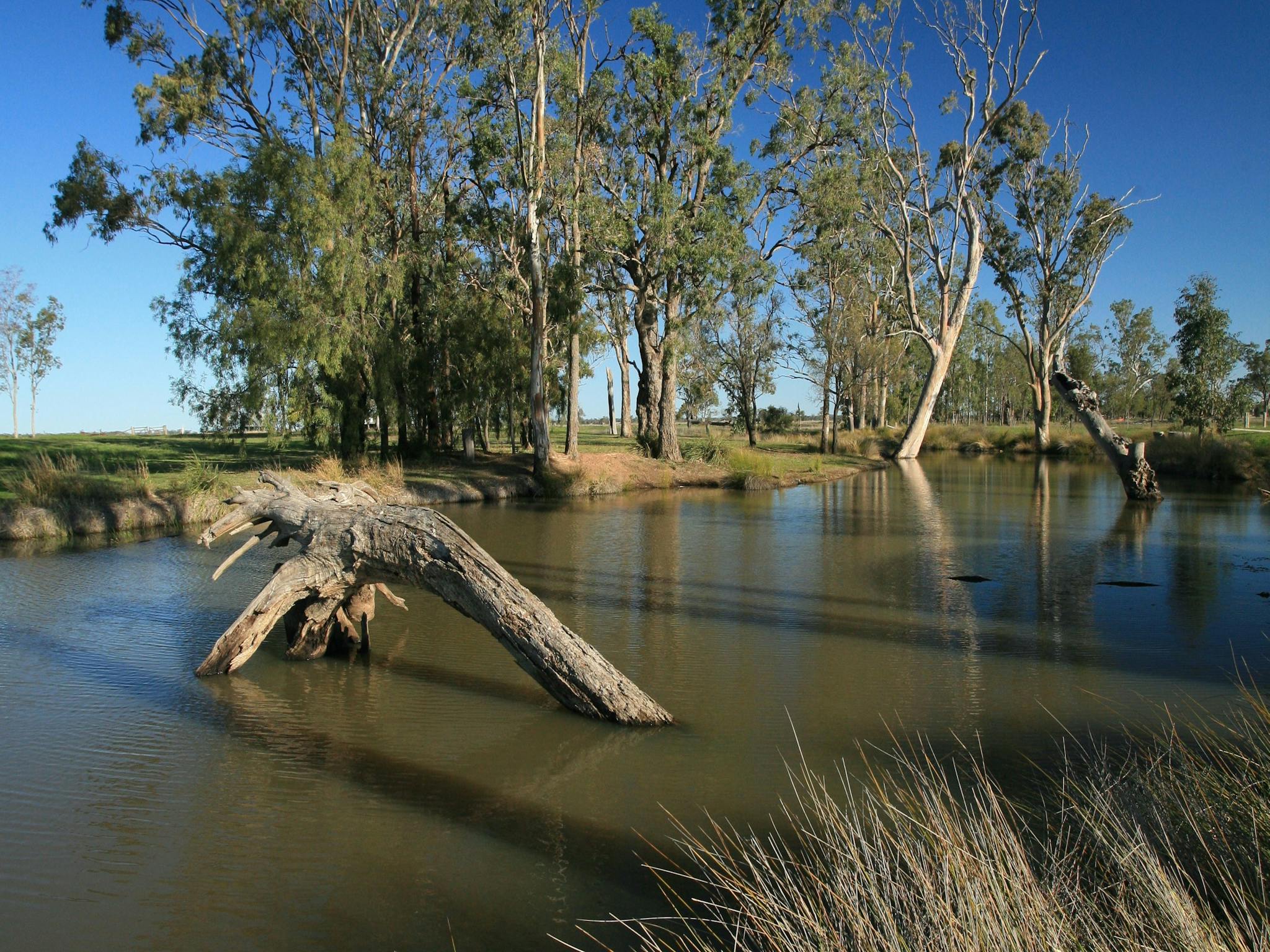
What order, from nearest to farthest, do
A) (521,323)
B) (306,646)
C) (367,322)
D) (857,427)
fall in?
(306,646) < (367,322) < (521,323) < (857,427)

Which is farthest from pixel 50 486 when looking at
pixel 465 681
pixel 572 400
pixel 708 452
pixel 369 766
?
pixel 708 452

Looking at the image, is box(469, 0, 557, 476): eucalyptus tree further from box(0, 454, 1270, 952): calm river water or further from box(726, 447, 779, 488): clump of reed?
box(0, 454, 1270, 952): calm river water

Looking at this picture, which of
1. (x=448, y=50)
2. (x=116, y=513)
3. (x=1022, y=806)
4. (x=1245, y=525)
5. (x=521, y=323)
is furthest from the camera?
(x=521, y=323)

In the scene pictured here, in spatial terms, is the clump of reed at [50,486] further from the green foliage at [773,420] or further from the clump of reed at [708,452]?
the green foliage at [773,420]

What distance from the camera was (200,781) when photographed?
555 centimetres

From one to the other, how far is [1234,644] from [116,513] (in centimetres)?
1774

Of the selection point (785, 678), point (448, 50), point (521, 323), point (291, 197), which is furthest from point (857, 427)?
point (785, 678)

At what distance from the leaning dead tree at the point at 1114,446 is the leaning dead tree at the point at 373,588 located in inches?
788

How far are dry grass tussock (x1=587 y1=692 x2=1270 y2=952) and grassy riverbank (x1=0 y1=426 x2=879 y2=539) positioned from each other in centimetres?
736

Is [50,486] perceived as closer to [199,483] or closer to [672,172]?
[199,483]

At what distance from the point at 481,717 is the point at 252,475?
54.1 ft

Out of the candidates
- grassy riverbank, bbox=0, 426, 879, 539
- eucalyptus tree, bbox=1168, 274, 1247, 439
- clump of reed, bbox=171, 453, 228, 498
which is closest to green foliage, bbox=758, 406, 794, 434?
grassy riverbank, bbox=0, 426, 879, 539

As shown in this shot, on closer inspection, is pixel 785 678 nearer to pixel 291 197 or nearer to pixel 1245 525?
pixel 1245 525

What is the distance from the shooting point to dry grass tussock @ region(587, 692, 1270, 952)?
2658 millimetres
